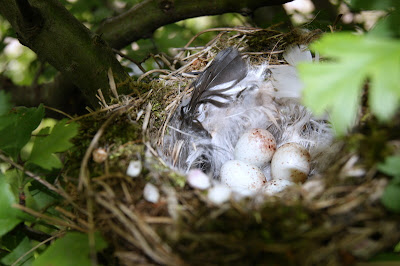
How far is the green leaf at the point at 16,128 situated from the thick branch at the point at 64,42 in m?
0.25

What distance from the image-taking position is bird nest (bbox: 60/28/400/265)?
744 mm

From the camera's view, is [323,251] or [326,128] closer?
[323,251]

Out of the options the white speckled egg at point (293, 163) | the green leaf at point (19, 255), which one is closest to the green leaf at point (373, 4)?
the white speckled egg at point (293, 163)

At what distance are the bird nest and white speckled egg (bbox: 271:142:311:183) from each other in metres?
0.43

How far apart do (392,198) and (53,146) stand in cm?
94

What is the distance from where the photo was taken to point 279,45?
159 cm

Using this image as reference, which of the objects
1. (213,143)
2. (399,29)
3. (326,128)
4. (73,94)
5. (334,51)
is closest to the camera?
(334,51)

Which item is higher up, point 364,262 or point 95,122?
point 95,122

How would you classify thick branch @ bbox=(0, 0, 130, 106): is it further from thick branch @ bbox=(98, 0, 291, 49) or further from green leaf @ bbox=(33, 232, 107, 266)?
green leaf @ bbox=(33, 232, 107, 266)

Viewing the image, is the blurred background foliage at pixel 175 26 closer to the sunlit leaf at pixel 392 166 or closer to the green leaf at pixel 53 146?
the green leaf at pixel 53 146

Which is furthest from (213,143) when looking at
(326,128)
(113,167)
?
(113,167)

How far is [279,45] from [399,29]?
2.43ft

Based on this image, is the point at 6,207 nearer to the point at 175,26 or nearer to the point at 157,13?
the point at 157,13

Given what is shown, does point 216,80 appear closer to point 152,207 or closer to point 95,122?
point 95,122
